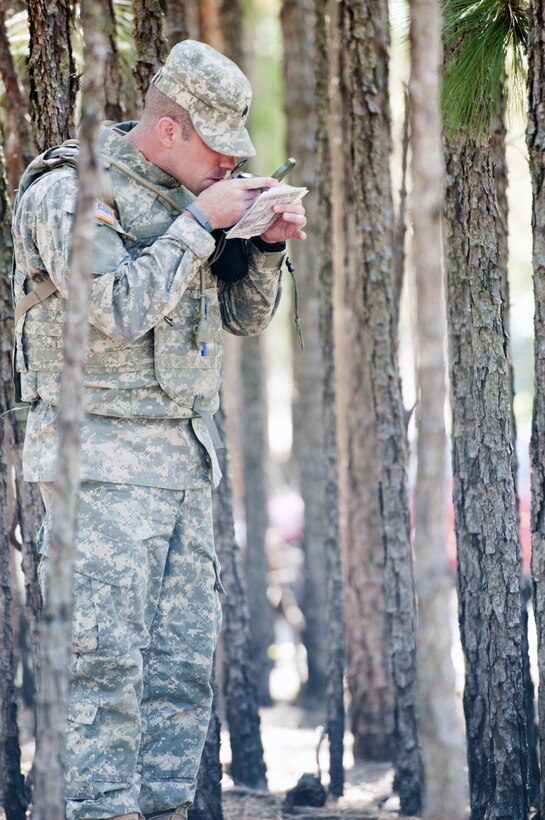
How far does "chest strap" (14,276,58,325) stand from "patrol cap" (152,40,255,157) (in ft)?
2.00

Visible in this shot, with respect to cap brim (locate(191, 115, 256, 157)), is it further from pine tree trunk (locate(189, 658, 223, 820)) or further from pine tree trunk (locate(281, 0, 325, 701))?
pine tree trunk (locate(281, 0, 325, 701))

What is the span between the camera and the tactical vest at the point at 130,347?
9.84 feet

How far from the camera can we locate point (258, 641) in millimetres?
6191

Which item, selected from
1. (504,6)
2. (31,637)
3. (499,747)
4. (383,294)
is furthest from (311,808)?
(504,6)

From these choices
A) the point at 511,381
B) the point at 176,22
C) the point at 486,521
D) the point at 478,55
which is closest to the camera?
the point at 478,55

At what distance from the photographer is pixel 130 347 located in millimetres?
3041

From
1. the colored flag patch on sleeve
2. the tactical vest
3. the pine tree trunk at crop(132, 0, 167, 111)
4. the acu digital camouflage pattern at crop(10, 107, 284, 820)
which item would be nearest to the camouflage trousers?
the acu digital camouflage pattern at crop(10, 107, 284, 820)

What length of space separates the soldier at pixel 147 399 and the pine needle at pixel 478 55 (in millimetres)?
773

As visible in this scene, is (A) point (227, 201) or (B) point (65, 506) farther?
(A) point (227, 201)

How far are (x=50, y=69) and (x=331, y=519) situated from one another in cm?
222

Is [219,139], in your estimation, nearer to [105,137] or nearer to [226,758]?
[105,137]

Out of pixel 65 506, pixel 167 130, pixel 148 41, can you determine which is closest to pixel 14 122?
pixel 148 41

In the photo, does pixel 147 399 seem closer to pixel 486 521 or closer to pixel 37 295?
pixel 37 295

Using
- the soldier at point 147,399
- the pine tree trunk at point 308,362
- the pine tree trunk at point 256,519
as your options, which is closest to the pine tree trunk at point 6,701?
the soldier at point 147,399
